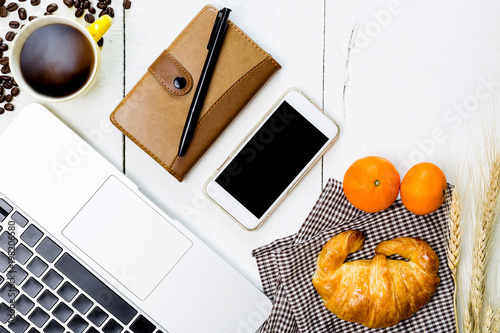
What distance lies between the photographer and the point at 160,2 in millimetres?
1002

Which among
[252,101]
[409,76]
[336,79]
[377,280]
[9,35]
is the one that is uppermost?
[409,76]

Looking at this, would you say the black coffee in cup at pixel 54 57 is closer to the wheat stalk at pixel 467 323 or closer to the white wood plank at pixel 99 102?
the white wood plank at pixel 99 102

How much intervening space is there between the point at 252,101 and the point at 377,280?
0.44 meters

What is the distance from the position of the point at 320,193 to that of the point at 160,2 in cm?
52

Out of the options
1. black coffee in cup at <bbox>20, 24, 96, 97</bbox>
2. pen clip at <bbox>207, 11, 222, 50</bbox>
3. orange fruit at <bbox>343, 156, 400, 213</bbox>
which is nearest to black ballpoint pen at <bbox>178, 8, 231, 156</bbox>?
pen clip at <bbox>207, 11, 222, 50</bbox>

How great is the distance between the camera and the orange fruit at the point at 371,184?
0.90 metres

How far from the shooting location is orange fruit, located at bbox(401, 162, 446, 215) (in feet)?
2.95

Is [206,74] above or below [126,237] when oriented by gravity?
above

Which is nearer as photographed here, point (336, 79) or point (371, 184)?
point (371, 184)

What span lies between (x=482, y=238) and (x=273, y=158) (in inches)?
17.3

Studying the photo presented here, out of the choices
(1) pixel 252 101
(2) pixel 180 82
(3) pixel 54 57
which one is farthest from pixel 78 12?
(1) pixel 252 101

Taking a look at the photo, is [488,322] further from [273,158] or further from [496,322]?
[273,158]

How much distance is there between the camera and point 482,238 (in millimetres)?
951

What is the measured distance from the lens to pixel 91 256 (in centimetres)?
96
